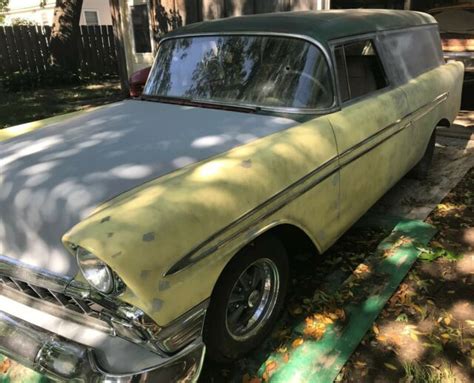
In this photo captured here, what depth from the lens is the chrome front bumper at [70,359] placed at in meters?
1.72

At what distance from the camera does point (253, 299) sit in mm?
2477

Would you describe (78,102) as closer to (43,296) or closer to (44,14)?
(43,296)

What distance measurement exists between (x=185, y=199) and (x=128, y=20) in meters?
10.4

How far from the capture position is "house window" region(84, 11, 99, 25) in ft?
69.6

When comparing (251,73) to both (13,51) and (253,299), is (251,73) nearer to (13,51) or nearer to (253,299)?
(253,299)

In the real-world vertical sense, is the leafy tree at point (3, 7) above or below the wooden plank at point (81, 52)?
above

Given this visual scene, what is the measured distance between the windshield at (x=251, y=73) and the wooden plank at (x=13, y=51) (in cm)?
1216

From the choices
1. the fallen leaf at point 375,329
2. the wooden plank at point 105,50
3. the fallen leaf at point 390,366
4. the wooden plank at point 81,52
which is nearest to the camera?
the fallen leaf at point 390,366

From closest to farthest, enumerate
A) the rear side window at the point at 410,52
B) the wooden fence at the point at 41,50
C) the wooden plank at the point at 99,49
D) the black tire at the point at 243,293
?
the black tire at the point at 243,293 < the rear side window at the point at 410,52 < the wooden fence at the point at 41,50 < the wooden plank at the point at 99,49

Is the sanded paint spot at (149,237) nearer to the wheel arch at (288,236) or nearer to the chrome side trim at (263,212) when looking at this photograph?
the chrome side trim at (263,212)

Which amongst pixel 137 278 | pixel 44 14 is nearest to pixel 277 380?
pixel 137 278

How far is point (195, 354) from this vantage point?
183 cm

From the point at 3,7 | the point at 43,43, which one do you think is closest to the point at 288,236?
the point at 43,43

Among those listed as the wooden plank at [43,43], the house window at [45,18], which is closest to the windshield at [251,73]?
the wooden plank at [43,43]
